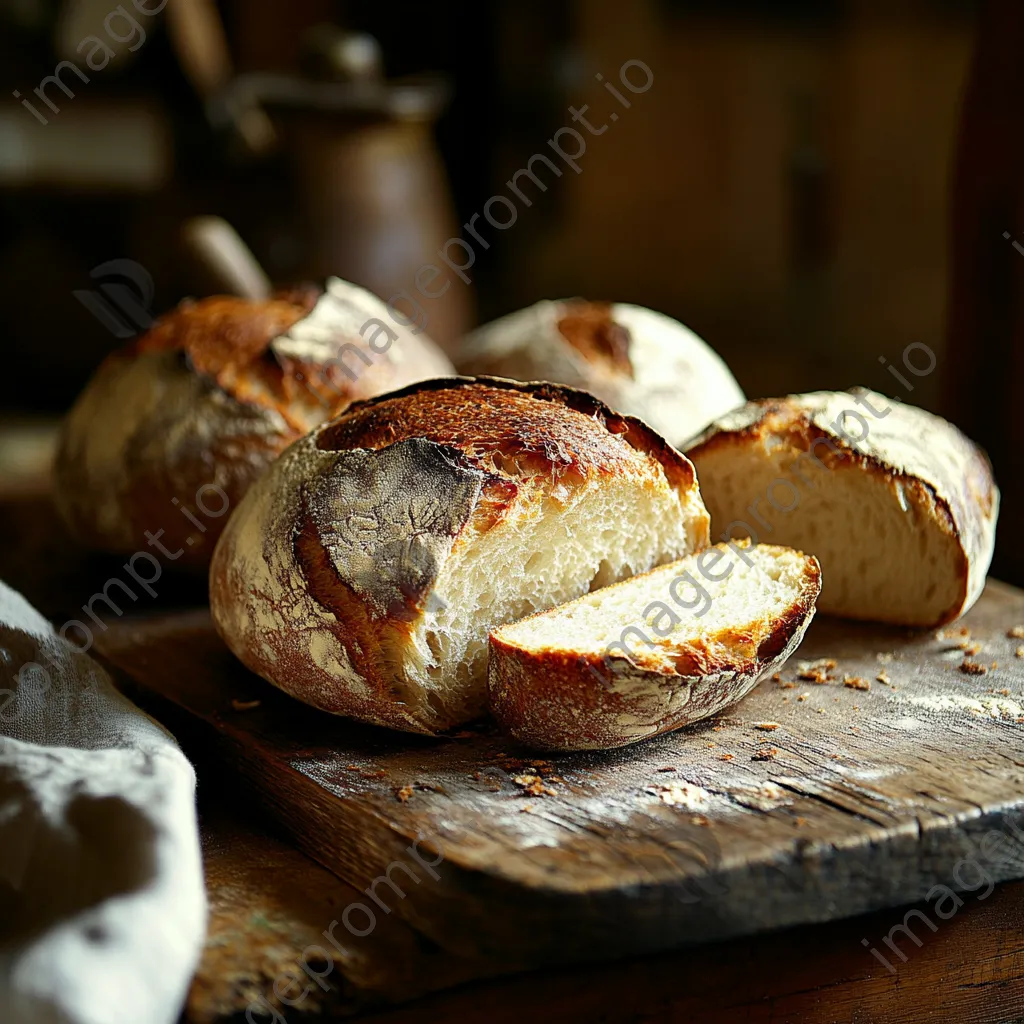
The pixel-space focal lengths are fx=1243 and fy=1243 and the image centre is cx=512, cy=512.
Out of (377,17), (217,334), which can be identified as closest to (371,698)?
(217,334)

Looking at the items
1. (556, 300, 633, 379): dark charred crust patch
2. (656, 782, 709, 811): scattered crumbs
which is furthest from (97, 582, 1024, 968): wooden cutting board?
(556, 300, 633, 379): dark charred crust patch

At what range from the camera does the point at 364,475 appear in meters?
1.74

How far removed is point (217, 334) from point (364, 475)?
0.80 m

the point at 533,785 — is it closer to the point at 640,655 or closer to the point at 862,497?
the point at 640,655

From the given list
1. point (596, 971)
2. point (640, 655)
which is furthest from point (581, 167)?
point (596, 971)

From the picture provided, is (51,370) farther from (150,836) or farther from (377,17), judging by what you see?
(150,836)

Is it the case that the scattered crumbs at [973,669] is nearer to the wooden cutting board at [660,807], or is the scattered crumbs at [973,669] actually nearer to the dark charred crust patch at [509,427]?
the wooden cutting board at [660,807]

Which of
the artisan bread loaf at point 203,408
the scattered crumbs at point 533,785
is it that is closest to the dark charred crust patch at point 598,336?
the artisan bread loaf at point 203,408

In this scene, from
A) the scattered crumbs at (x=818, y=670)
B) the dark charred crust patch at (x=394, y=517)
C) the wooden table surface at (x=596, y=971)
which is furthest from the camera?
the scattered crumbs at (x=818, y=670)

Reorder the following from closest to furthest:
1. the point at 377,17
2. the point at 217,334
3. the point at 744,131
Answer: the point at 217,334 < the point at 744,131 < the point at 377,17

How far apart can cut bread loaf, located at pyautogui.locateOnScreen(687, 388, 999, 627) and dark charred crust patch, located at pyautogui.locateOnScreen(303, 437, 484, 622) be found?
615 mm

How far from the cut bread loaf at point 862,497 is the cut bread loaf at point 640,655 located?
27cm

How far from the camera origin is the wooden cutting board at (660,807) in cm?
133

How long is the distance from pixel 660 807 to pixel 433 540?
1.48ft
